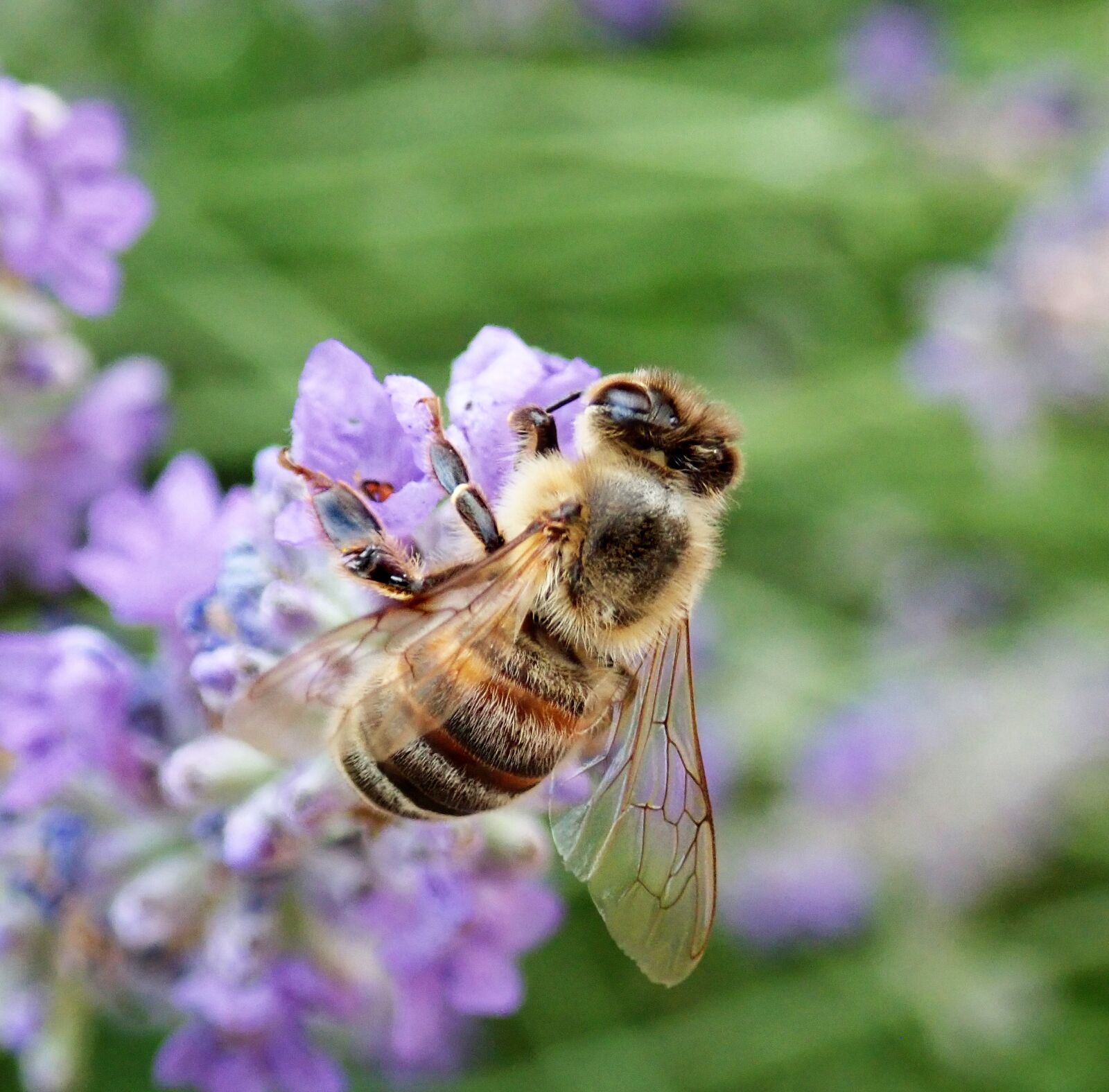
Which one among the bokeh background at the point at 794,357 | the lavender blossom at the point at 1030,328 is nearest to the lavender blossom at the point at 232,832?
the bokeh background at the point at 794,357

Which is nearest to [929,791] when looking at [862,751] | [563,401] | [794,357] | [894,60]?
[862,751]

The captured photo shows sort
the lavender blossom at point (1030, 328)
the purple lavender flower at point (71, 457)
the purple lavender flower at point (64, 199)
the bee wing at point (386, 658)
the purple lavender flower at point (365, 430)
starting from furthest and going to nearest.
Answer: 1. the lavender blossom at point (1030, 328)
2. the purple lavender flower at point (71, 457)
3. the purple lavender flower at point (64, 199)
4. the purple lavender flower at point (365, 430)
5. the bee wing at point (386, 658)

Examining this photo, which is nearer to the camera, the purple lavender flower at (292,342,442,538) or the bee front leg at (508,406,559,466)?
the purple lavender flower at (292,342,442,538)

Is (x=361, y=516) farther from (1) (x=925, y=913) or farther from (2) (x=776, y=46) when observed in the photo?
(2) (x=776, y=46)

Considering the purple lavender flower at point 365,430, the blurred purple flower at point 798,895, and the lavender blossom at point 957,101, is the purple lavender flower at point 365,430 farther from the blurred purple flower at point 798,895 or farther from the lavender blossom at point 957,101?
the lavender blossom at point 957,101

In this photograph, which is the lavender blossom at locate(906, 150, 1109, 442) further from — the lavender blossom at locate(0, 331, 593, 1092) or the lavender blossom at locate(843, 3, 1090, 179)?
the lavender blossom at locate(0, 331, 593, 1092)

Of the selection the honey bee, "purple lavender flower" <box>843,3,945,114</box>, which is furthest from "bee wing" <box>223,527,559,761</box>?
"purple lavender flower" <box>843,3,945,114</box>
